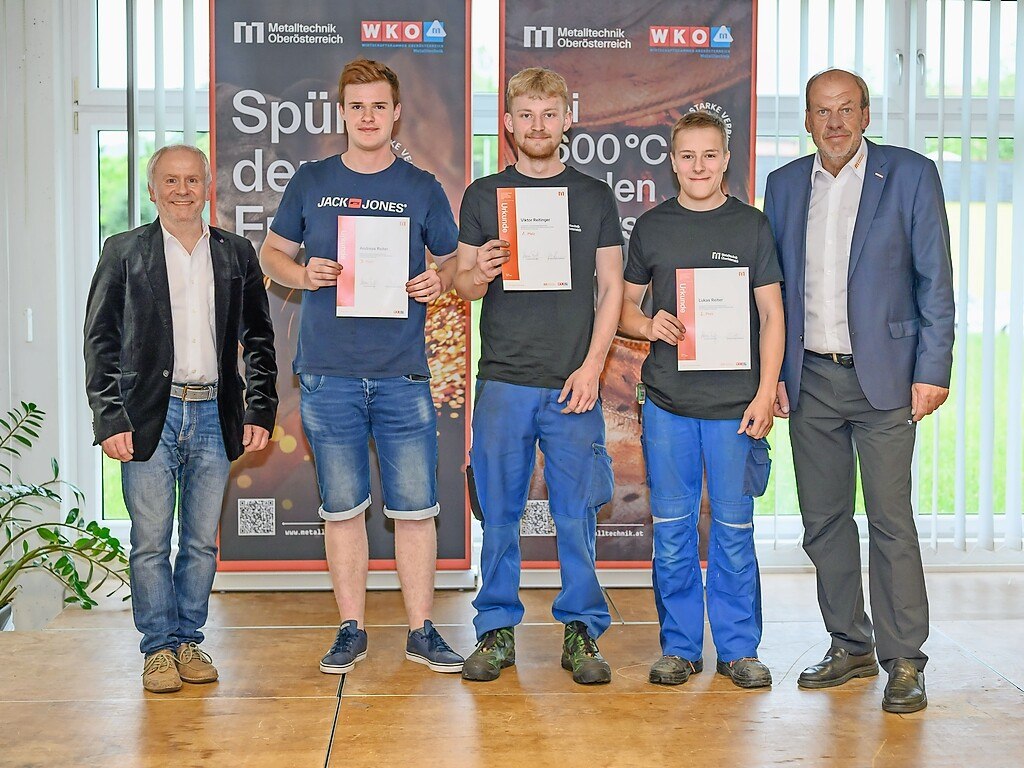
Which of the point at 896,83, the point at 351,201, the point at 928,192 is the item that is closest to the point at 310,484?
the point at 351,201

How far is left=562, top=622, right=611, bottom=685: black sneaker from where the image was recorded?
3.09 m

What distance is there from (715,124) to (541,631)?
1765 millimetres

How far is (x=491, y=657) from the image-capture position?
316 cm

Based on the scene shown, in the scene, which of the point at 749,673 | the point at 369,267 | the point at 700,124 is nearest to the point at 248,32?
the point at 369,267

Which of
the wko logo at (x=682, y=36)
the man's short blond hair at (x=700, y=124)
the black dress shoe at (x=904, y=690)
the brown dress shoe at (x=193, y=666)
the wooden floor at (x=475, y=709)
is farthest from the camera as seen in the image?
the wko logo at (x=682, y=36)

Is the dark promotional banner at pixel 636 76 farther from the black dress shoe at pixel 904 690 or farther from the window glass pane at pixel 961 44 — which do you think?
the black dress shoe at pixel 904 690

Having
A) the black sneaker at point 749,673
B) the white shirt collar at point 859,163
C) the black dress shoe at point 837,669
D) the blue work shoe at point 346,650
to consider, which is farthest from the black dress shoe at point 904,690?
the blue work shoe at point 346,650

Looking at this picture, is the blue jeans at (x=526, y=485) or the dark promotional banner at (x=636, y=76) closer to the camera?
the blue jeans at (x=526, y=485)

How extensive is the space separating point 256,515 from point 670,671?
5.98 feet

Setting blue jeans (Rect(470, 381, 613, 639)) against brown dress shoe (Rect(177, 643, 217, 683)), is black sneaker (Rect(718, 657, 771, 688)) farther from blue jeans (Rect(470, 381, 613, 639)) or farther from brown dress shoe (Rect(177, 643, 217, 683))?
brown dress shoe (Rect(177, 643, 217, 683))

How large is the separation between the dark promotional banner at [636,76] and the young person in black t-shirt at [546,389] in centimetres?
101

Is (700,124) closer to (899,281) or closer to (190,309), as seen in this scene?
(899,281)

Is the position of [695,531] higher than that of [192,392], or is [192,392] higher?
[192,392]

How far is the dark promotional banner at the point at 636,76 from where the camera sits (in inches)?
161
